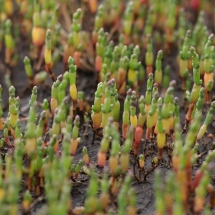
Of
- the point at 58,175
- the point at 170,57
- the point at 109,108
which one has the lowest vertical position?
the point at 58,175

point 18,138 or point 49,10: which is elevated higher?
point 49,10

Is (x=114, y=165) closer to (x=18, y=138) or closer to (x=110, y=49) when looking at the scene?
(x=18, y=138)

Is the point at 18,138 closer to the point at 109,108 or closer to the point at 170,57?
the point at 109,108

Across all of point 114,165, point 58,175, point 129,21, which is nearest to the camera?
point 58,175

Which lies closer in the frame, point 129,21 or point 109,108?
point 109,108

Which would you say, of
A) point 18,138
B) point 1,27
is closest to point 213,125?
point 18,138

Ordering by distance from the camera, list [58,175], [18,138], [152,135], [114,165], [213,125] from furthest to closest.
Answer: [213,125] < [152,135] < [18,138] < [114,165] < [58,175]
